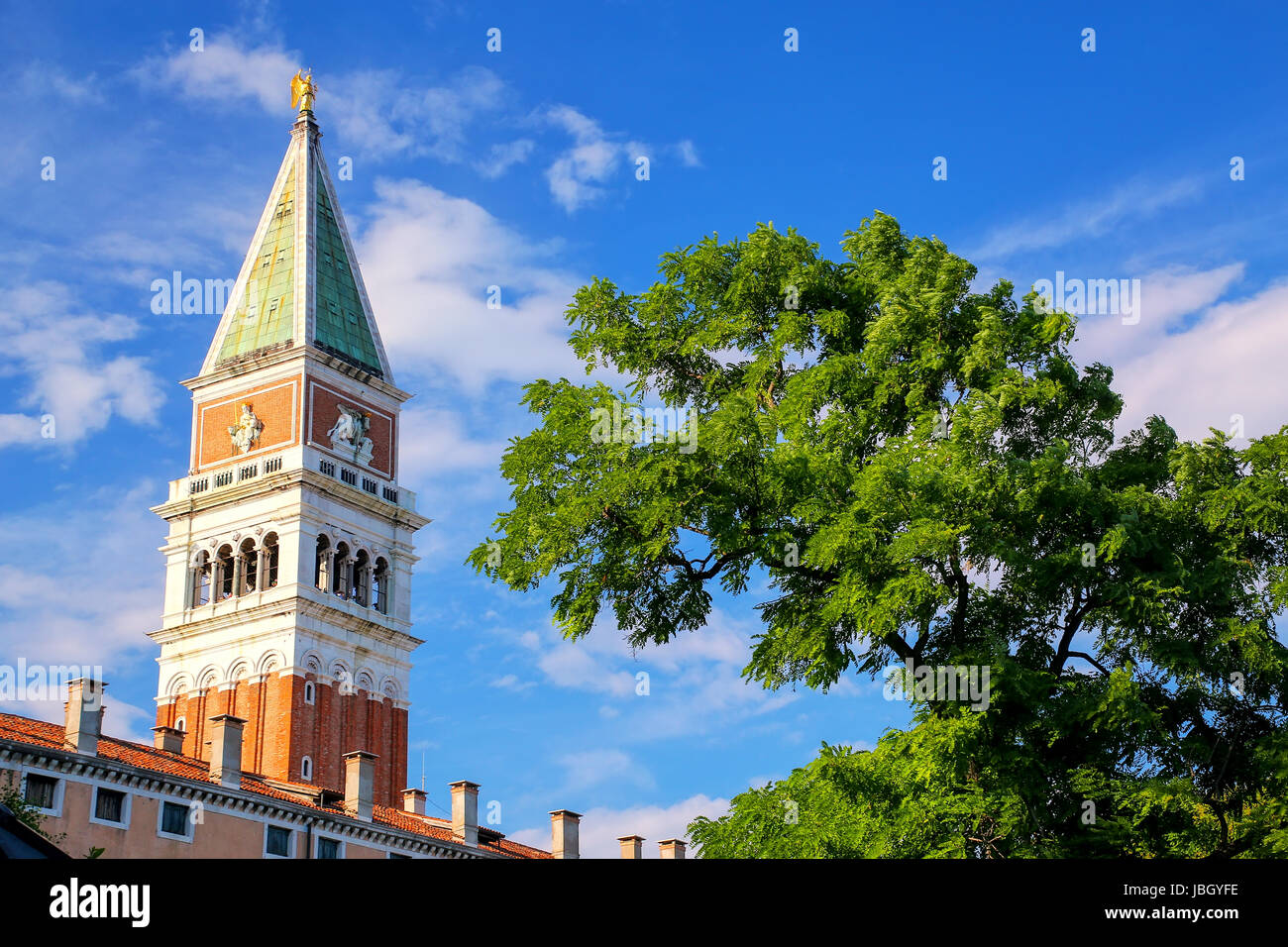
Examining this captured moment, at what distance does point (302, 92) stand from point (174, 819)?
53.3 m

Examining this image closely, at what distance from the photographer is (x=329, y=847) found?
4884 cm

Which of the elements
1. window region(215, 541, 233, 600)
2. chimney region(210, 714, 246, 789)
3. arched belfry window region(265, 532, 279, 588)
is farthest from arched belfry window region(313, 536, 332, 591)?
chimney region(210, 714, 246, 789)

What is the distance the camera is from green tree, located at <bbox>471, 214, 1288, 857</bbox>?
18.3 metres

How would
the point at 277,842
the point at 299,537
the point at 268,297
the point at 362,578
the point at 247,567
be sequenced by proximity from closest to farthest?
1. the point at 277,842
2. the point at 299,537
3. the point at 247,567
4. the point at 362,578
5. the point at 268,297

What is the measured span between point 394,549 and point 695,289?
54.9 meters

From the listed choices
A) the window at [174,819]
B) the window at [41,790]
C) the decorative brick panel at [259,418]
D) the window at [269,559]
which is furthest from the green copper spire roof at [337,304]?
the window at [41,790]

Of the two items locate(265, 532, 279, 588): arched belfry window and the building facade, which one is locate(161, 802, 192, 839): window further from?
locate(265, 532, 279, 588): arched belfry window

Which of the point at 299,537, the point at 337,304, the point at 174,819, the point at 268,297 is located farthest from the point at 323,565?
the point at 174,819

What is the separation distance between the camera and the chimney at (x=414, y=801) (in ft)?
202

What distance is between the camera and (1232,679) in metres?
19.5

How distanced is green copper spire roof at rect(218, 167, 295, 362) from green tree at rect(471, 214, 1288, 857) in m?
56.9

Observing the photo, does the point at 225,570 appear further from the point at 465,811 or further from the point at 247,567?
the point at 465,811
